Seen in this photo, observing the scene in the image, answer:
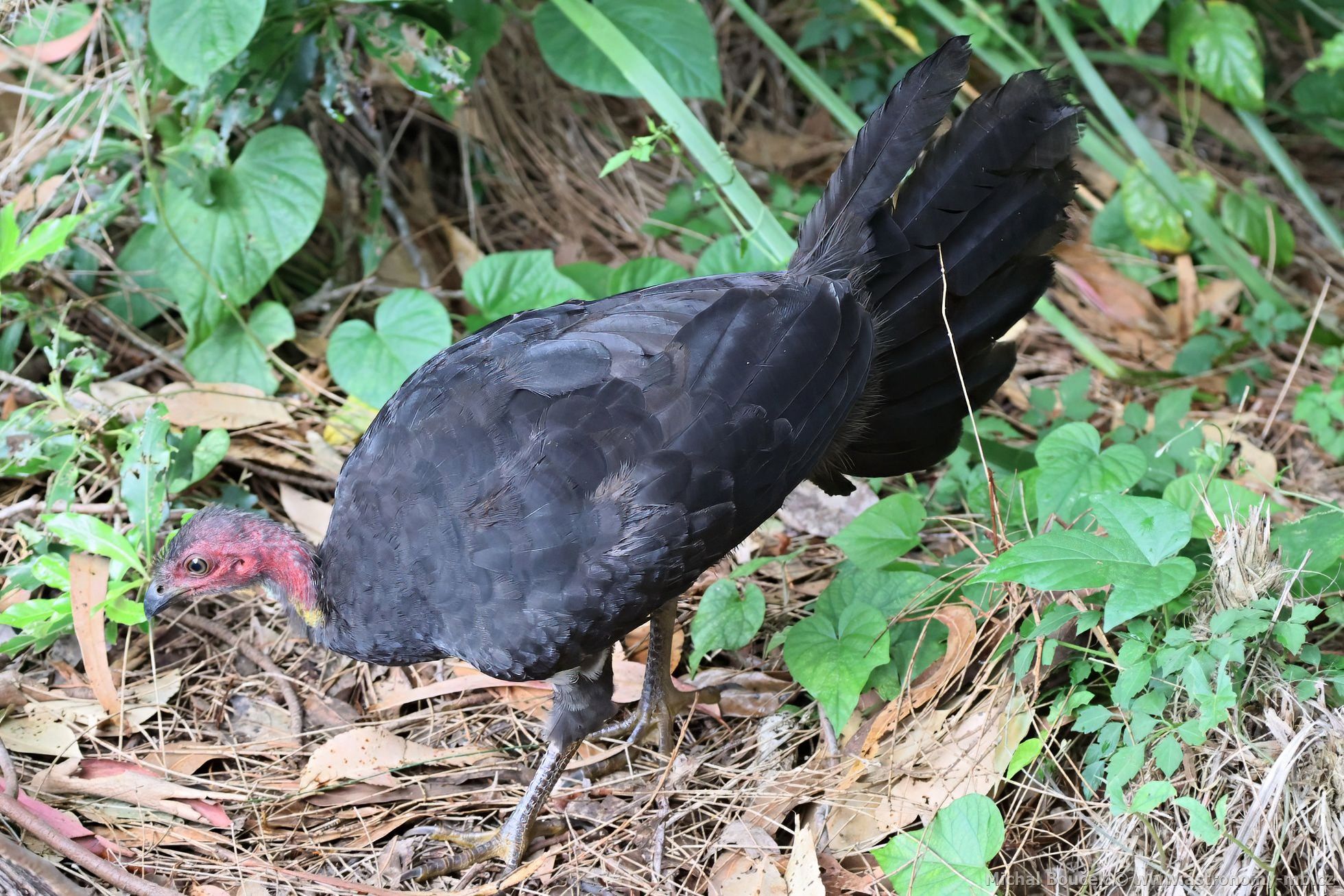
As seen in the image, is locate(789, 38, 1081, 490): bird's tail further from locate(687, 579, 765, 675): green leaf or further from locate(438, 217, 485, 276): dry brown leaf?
locate(438, 217, 485, 276): dry brown leaf

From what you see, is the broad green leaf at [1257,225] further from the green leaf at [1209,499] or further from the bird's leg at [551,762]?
the bird's leg at [551,762]

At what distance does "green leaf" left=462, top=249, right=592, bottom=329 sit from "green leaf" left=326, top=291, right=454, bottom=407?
0.21 metres

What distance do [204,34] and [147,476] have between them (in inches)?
53.9

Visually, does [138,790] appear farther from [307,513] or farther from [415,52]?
[415,52]

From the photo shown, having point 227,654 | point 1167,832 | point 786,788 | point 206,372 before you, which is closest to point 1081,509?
point 1167,832

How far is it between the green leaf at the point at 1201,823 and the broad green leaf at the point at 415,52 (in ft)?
10.3

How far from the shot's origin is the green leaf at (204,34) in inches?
132

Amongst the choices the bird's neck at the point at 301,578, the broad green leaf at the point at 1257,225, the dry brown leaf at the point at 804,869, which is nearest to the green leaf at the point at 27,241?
the bird's neck at the point at 301,578

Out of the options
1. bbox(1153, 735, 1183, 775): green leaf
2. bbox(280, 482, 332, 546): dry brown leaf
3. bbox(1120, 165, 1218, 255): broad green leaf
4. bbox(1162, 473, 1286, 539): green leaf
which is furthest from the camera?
bbox(1120, 165, 1218, 255): broad green leaf

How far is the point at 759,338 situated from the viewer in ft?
9.27

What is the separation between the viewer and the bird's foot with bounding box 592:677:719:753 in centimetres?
332

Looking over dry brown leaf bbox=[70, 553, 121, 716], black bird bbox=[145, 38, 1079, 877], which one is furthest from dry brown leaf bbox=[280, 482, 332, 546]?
black bird bbox=[145, 38, 1079, 877]

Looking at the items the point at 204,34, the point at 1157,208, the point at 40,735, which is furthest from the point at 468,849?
the point at 1157,208

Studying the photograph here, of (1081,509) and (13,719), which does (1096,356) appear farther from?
(13,719)
